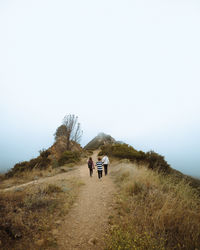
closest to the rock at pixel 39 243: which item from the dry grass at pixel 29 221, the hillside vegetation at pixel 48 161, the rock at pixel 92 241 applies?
the dry grass at pixel 29 221

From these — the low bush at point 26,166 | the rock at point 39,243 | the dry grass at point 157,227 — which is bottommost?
the low bush at point 26,166

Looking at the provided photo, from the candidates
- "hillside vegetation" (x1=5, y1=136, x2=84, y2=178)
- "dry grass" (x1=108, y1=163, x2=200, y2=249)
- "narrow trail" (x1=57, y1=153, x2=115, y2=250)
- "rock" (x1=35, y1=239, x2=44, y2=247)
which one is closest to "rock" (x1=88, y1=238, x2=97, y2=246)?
"narrow trail" (x1=57, y1=153, x2=115, y2=250)

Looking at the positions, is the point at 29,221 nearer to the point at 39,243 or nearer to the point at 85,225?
the point at 39,243

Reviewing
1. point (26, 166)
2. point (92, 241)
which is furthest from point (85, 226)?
point (26, 166)

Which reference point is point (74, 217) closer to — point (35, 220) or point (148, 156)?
point (35, 220)

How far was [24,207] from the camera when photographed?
3.40 metres

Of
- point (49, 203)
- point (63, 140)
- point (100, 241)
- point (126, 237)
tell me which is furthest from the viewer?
point (63, 140)

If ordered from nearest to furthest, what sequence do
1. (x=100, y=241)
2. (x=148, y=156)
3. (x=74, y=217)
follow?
(x=100, y=241) → (x=74, y=217) → (x=148, y=156)

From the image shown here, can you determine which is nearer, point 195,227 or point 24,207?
point 195,227

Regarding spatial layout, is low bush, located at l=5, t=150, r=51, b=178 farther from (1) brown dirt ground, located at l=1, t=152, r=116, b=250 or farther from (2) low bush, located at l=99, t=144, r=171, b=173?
(1) brown dirt ground, located at l=1, t=152, r=116, b=250

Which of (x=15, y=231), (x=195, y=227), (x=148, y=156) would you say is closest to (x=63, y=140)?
(x=148, y=156)

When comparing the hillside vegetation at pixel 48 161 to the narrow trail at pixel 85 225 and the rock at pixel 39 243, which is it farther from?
the rock at pixel 39 243

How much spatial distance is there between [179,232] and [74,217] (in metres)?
2.86

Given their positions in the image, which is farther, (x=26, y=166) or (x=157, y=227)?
(x=26, y=166)
